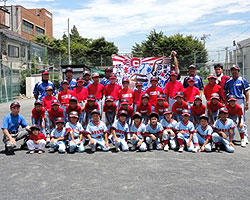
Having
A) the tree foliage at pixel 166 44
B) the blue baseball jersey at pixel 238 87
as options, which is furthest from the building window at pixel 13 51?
the blue baseball jersey at pixel 238 87

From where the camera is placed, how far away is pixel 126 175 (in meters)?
4.88

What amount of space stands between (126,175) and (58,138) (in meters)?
2.59

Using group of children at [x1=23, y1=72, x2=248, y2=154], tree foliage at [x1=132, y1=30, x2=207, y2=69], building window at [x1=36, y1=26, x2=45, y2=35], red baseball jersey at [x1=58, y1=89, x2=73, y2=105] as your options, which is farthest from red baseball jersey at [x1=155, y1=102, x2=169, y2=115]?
building window at [x1=36, y1=26, x2=45, y2=35]

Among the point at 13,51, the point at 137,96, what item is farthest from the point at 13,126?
the point at 13,51

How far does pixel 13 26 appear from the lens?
1759 inches

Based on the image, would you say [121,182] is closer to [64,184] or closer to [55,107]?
[64,184]

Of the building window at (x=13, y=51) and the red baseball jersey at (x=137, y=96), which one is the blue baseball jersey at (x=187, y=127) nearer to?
the red baseball jersey at (x=137, y=96)

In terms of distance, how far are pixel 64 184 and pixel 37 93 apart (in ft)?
13.9

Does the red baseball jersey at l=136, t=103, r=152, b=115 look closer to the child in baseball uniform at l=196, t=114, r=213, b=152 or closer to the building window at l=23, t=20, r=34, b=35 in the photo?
the child in baseball uniform at l=196, t=114, r=213, b=152

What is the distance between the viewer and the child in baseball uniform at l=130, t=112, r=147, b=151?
6727 mm

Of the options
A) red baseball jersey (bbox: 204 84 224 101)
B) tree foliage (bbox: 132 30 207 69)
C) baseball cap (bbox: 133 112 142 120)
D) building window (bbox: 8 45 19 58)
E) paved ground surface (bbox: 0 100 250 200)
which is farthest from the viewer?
tree foliage (bbox: 132 30 207 69)

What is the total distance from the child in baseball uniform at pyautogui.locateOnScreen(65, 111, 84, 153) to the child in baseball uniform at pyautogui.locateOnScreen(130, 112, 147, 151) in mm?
1241

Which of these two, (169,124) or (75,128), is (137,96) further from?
(75,128)

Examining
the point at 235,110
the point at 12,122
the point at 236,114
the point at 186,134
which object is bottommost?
the point at 186,134
